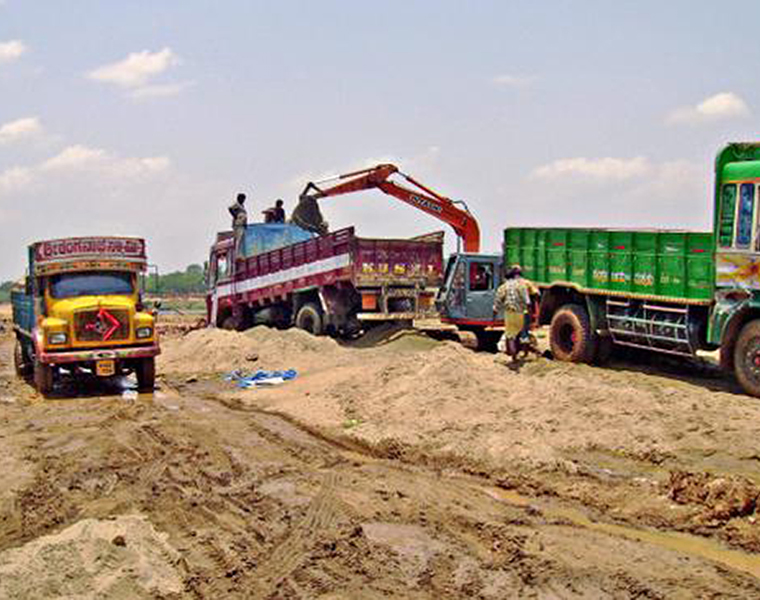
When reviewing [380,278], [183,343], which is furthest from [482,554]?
[183,343]

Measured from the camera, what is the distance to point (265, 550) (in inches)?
248

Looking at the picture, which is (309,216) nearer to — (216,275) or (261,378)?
(216,275)

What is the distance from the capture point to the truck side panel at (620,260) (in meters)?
12.2

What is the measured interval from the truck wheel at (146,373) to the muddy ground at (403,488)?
118 centimetres

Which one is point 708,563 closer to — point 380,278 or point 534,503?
point 534,503

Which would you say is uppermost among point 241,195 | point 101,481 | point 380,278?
point 241,195

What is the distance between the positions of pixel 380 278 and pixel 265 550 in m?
12.6

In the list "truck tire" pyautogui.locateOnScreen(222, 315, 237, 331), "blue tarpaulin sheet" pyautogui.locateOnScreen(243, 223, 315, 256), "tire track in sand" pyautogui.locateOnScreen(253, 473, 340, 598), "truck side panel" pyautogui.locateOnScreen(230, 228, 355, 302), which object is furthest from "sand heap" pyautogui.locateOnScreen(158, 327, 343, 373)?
"tire track in sand" pyautogui.locateOnScreen(253, 473, 340, 598)

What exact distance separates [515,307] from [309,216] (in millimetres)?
9447

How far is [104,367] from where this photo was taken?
14.7 m

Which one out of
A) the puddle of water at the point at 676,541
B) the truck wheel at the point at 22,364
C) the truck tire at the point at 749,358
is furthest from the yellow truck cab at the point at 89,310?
the truck tire at the point at 749,358

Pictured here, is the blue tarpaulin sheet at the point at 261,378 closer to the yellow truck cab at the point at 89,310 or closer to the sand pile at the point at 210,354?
the sand pile at the point at 210,354

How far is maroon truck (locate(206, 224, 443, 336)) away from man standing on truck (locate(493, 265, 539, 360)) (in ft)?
15.9

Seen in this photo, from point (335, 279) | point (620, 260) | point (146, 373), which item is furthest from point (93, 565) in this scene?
point (335, 279)
